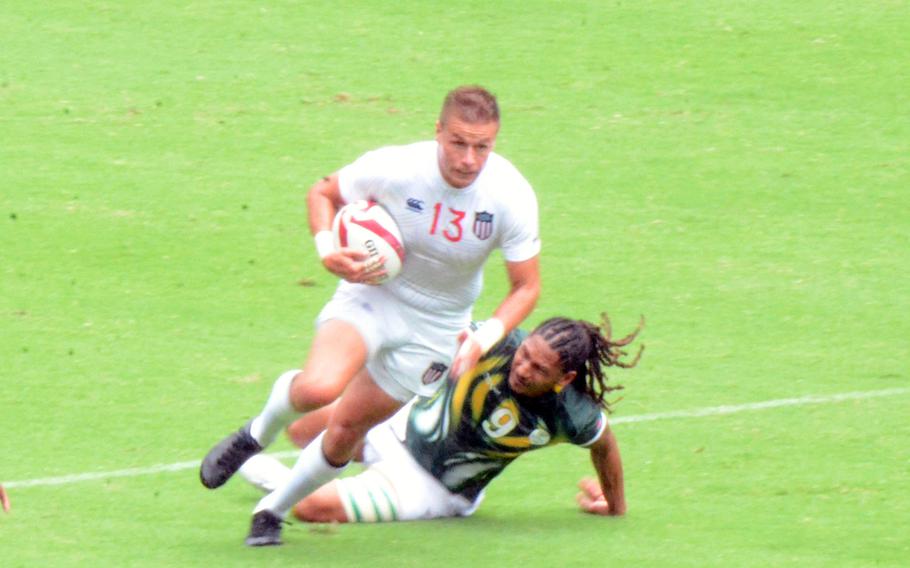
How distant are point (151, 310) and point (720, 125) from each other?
5.33 m

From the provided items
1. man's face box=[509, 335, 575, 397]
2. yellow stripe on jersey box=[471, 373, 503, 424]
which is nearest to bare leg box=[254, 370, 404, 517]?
yellow stripe on jersey box=[471, 373, 503, 424]

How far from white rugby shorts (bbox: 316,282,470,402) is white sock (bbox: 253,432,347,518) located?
508 mm

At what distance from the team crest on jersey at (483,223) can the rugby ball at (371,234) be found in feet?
1.05

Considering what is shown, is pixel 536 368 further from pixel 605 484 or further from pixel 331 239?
pixel 331 239

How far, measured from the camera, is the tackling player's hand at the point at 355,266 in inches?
279

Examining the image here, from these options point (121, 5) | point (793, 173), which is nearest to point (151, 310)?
point (793, 173)

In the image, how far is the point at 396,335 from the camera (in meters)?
7.62

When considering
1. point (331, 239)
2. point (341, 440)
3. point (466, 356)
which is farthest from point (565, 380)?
point (331, 239)

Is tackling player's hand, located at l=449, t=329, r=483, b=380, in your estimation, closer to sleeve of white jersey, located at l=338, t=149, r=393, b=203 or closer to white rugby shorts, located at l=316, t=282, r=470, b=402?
white rugby shorts, located at l=316, t=282, r=470, b=402

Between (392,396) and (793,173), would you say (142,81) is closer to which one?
(793,173)

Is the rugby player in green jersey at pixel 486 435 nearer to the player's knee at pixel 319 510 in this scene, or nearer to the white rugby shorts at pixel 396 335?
the player's knee at pixel 319 510

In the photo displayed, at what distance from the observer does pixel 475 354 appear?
6965 millimetres

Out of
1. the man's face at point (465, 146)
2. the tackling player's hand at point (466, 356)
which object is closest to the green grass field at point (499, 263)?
the tackling player's hand at point (466, 356)

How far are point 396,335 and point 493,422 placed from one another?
56 cm
